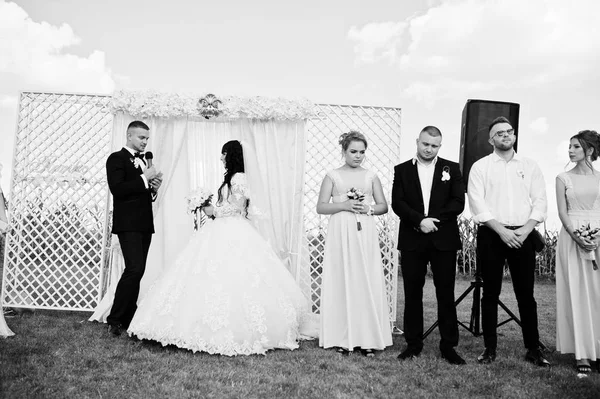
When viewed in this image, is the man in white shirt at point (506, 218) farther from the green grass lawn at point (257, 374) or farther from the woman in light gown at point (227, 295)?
the woman in light gown at point (227, 295)

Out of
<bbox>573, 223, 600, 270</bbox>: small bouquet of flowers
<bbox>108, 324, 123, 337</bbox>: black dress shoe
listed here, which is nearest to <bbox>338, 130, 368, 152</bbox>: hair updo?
<bbox>573, 223, 600, 270</bbox>: small bouquet of flowers

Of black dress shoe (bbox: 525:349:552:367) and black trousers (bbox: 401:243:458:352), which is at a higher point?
black trousers (bbox: 401:243:458:352)

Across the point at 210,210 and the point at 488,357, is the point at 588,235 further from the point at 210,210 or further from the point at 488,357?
the point at 210,210

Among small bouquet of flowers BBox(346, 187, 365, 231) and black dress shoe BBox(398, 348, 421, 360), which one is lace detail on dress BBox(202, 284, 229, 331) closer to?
small bouquet of flowers BBox(346, 187, 365, 231)

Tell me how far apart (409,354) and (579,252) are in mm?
1617

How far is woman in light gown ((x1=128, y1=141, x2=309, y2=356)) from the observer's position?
4082mm

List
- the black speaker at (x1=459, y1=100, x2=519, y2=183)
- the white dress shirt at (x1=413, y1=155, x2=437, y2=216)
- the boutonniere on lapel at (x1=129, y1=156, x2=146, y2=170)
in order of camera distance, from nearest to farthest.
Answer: the white dress shirt at (x1=413, y1=155, x2=437, y2=216) < the boutonniere on lapel at (x1=129, y1=156, x2=146, y2=170) < the black speaker at (x1=459, y1=100, x2=519, y2=183)

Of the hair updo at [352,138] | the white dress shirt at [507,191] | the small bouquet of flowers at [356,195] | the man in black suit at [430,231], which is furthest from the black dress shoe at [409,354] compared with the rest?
the hair updo at [352,138]

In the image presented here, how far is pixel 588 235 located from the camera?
4.00m

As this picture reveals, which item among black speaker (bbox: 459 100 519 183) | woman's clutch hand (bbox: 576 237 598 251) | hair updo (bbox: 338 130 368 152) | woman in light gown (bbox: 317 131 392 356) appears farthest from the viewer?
black speaker (bbox: 459 100 519 183)

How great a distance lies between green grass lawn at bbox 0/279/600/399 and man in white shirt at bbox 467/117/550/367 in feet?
1.22

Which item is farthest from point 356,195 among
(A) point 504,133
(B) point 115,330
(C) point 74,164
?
(C) point 74,164

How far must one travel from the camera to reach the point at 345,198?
4.48m

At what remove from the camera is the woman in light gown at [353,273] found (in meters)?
4.35
